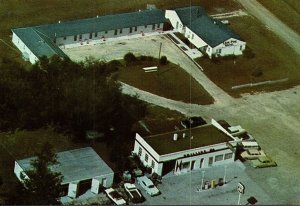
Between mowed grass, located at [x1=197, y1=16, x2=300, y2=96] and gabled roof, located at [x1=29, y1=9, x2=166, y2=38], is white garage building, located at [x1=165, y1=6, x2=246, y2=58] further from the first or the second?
gabled roof, located at [x1=29, y1=9, x2=166, y2=38]

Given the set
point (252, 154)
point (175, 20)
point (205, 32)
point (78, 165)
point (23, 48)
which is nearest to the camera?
point (78, 165)

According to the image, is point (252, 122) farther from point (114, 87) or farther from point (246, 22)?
point (246, 22)

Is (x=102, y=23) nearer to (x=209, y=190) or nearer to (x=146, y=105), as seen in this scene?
(x=146, y=105)

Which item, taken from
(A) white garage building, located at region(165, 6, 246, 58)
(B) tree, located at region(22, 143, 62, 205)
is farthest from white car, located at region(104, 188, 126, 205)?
(A) white garage building, located at region(165, 6, 246, 58)

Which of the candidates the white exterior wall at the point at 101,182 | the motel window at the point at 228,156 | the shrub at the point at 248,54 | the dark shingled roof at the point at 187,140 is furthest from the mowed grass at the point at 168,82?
the white exterior wall at the point at 101,182

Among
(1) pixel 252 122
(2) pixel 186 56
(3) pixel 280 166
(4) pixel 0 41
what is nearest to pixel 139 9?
(2) pixel 186 56

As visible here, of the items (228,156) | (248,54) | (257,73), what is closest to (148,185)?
(228,156)
